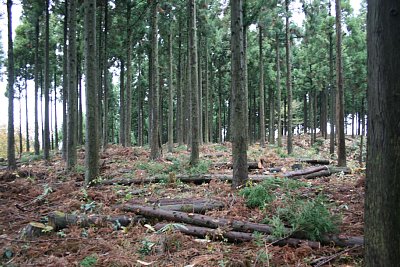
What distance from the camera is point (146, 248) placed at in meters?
5.16

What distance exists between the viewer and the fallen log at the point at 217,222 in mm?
4664

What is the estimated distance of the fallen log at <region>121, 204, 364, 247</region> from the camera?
Result: 4664 millimetres

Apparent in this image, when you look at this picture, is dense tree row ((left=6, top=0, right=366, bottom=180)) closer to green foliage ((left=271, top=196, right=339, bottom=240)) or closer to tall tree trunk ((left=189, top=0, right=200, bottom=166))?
tall tree trunk ((left=189, top=0, right=200, bottom=166))

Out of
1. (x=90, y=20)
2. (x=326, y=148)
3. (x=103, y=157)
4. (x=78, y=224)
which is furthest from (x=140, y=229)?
(x=326, y=148)

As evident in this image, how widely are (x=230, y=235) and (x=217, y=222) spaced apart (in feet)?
1.40

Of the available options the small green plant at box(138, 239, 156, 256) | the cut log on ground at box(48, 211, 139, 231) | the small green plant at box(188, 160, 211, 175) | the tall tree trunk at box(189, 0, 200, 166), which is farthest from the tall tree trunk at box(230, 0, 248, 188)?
the tall tree trunk at box(189, 0, 200, 166)

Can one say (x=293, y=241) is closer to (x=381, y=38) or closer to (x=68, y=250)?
(x=381, y=38)

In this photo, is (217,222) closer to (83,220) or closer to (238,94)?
(83,220)

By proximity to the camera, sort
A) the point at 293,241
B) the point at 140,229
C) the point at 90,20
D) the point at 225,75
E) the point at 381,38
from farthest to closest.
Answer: the point at 225,75 → the point at 90,20 → the point at 140,229 → the point at 293,241 → the point at 381,38

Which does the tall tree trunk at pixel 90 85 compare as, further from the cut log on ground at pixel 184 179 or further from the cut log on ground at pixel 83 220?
the cut log on ground at pixel 83 220

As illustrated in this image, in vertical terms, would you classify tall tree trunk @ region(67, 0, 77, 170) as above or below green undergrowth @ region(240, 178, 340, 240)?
above

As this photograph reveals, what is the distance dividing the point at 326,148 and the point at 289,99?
1373cm

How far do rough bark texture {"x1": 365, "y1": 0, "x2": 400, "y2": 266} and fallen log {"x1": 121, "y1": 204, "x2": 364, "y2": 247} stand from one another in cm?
175

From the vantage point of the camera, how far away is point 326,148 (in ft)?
100
